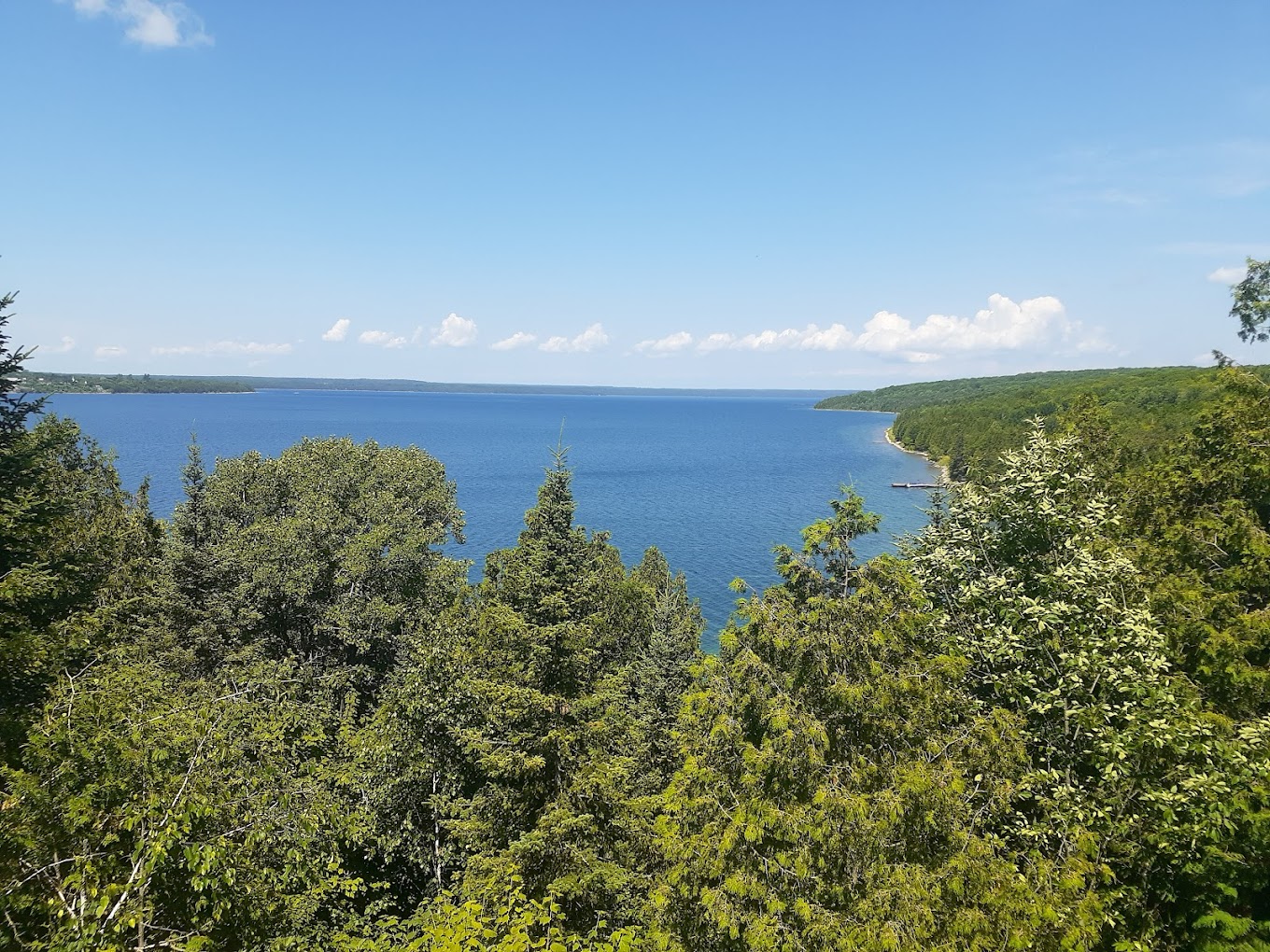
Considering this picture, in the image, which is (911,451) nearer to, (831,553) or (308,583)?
(308,583)

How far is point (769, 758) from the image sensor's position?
9.09 metres

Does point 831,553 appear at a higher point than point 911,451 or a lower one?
higher

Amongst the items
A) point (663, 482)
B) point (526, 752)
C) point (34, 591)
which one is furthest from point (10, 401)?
point (663, 482)

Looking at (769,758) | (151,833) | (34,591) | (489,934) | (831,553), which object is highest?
(831,553)

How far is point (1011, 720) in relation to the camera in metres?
10.1

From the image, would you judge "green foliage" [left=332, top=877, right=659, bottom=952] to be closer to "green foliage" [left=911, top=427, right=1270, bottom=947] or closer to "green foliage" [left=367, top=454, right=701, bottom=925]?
"green foliage" [left=367, top=454, right=701, bottom=925]

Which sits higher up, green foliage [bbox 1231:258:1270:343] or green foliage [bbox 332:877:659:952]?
green foliage [bbox 1231:258:1270:343]

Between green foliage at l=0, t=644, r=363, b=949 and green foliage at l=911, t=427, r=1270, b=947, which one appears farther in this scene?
green foliage at l=911, t=427, r=1270, b=947

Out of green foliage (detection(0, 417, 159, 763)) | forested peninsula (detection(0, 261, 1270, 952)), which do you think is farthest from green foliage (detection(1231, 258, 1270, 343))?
green foliage (detection(0, 417, 159, 763))

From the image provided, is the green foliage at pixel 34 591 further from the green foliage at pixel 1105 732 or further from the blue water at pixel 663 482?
the green foliage at pixel 1105 732

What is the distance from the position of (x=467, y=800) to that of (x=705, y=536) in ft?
188

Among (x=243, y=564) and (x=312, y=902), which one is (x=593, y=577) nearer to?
(x=312, y=902)

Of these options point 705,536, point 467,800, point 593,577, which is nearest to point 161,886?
point 467,800

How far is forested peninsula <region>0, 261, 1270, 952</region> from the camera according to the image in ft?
26.9
